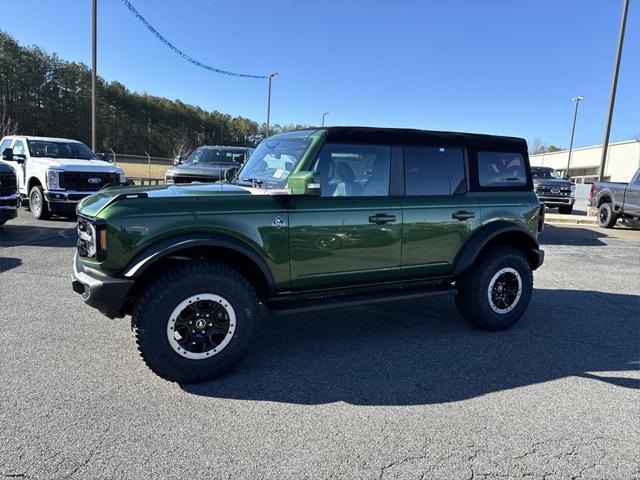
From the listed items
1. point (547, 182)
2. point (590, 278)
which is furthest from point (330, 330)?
point (547, 182)

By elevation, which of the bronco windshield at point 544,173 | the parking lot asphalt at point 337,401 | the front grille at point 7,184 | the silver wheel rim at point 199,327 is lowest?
the parking lot asphalt at point 337,401

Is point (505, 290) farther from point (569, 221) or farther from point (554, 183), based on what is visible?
point (554, 183)

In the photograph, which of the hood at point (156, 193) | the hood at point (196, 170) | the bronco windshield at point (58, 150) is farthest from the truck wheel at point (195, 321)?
the bronco windshield at point (58, 150)

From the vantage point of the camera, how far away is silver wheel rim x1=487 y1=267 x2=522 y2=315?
4.70 metres

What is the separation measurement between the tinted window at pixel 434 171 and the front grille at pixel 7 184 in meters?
7.84

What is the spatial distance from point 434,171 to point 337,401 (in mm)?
2397

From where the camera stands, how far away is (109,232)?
3.14 meters

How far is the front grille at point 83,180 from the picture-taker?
10.4m

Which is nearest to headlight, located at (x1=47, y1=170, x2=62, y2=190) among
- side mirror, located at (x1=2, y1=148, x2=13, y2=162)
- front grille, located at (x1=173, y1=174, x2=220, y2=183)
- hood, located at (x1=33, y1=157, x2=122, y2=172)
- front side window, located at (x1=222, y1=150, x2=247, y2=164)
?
hood, located at (x1=33, y1=157, x2=122, y2=172)

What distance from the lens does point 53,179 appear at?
1026cm

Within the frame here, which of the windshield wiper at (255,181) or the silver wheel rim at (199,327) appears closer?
the silver wheel rim at (199,327)

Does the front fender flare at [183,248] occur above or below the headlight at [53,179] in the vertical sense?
below

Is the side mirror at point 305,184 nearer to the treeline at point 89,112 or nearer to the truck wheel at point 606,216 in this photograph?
the truck wheel at point 606,216

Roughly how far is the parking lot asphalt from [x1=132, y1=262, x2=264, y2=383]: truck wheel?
17 centimetres
